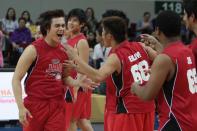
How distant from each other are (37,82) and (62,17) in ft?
2.73

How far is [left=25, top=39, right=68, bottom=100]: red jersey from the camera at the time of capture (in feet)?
20.1

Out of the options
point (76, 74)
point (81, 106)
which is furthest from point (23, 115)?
point (81, 106)

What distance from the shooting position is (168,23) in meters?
4.44

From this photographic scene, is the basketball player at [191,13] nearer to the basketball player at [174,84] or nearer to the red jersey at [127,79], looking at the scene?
the basketball player at [174,84]

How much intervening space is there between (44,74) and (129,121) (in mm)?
1078

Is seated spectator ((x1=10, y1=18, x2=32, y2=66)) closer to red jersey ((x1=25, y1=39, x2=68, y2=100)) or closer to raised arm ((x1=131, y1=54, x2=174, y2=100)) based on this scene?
red jersey ((x1=25, y1=39, x2=68, y2=100))

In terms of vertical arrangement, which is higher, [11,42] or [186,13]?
[186,13]

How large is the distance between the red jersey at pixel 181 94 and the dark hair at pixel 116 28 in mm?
1366

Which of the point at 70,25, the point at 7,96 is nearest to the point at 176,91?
the point at 70,25

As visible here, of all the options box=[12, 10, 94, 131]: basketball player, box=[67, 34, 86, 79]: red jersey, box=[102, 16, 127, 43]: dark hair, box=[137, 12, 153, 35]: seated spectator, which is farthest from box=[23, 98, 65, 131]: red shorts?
box=[137, 12, 153, 35]: seated spectator

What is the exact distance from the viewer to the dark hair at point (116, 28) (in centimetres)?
582

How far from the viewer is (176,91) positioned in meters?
4.46

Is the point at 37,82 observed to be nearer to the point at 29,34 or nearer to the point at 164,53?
the point at 164,53

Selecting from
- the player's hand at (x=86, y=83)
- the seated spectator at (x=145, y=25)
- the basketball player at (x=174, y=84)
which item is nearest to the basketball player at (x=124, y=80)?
the player's hand at (x=86, y=83)
